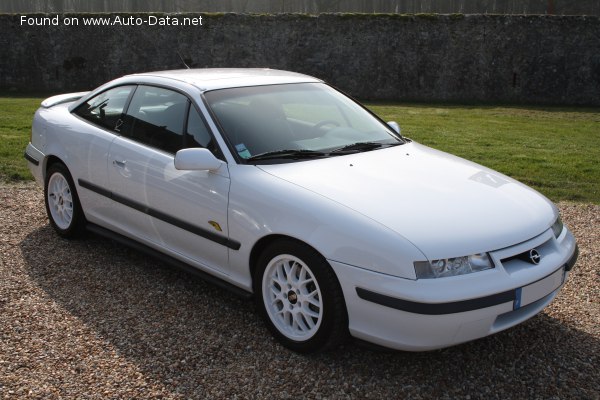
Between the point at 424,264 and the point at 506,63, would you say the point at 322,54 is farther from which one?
the point at 424,264

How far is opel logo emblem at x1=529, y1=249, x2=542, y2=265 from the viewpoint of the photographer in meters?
3.36

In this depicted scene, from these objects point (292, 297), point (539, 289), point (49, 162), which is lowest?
point (292, 297)

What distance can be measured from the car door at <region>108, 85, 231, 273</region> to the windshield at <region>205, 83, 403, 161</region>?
0.20m

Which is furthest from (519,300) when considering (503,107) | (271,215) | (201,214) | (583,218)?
(503,107)

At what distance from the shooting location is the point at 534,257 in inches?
133

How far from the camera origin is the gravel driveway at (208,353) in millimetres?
3283

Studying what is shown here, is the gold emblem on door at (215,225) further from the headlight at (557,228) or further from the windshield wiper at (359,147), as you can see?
the headlight at (557,228)

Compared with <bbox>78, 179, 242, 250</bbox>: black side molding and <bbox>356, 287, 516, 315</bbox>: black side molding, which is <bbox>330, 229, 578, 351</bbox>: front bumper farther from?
<bbox>78, 179, 242, 250</bbox>: black side molding

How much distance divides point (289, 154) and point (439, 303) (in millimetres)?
1455

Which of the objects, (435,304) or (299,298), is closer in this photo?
(435,304)

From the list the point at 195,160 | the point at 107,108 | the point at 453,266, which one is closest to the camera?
the point at 453,266

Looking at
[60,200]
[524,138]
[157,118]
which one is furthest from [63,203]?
[524,138]

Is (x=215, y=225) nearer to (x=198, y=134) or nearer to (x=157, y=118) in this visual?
(x=198, y=134)

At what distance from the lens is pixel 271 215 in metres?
3.57
